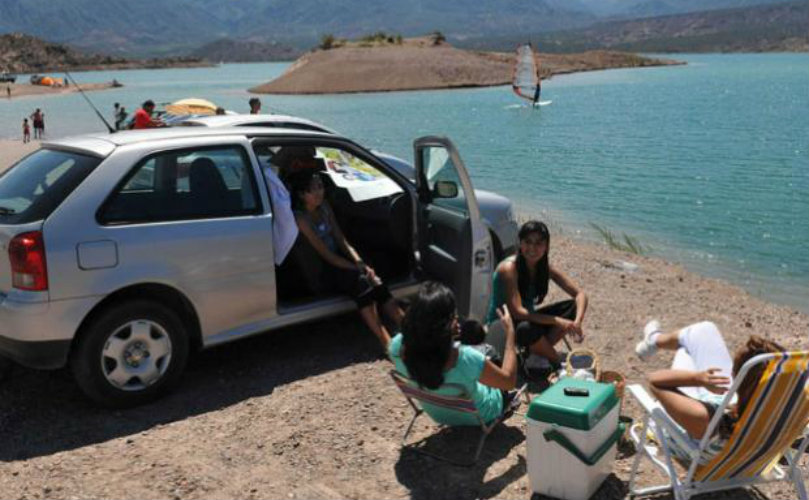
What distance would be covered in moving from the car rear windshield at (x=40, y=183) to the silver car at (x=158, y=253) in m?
0.01

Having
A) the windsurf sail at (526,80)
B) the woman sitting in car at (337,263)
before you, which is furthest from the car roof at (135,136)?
the windsurf sail at (526,80)

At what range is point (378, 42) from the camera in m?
108

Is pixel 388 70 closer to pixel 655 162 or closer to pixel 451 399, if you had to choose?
pixel 655 162

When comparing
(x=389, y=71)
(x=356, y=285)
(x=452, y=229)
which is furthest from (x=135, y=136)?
(x=389, y=71)

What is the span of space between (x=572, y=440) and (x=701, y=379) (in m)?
0.71

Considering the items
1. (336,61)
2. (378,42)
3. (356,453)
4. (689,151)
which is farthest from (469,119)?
(378,42)

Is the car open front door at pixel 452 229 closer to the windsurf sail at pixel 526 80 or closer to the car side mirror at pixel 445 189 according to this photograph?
the car side mirror at pixel 445 189

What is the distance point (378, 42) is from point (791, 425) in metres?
109

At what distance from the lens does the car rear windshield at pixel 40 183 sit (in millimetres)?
5055

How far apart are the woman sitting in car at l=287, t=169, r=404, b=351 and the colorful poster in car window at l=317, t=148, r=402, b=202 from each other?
784 millimetres

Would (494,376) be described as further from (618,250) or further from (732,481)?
(618,250)

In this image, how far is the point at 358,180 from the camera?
7.70 m

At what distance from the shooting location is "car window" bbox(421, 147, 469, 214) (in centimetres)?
626

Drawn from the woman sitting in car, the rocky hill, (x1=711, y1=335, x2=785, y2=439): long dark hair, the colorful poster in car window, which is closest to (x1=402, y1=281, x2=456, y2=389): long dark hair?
(x1=711, y1=335, x2=785, y2=439): long dark hair
